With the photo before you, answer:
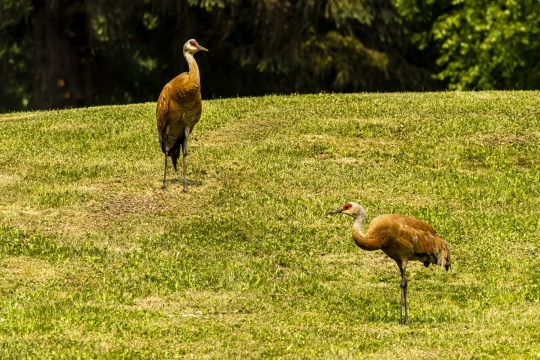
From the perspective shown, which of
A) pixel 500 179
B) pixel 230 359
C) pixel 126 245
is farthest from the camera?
pixel 500 179

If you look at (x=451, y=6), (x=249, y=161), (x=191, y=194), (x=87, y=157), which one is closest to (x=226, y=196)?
(x=191, y=194)

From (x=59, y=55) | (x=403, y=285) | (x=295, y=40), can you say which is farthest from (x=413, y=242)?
(x=59, y=55)

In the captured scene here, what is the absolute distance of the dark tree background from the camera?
4488 cm

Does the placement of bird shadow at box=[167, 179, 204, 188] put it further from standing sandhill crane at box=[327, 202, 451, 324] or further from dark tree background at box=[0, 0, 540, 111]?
dark tree background at box=[0, 0, 540, 111]

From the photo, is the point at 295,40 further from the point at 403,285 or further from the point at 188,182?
the point at 403,285

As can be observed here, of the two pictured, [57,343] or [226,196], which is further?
[226,196]

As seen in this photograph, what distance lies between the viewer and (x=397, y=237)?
17734mm

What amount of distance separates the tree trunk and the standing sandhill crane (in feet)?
94.3

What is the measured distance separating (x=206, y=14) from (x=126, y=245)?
26511mm

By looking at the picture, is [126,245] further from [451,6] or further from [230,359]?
[451,6]

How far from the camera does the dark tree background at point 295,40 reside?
44875mm

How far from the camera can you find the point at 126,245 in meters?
22.9

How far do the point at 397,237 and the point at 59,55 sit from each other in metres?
29.8

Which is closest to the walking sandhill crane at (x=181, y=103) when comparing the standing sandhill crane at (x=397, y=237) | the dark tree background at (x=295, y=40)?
the standing sandhill crane at (x=397, y=237)
